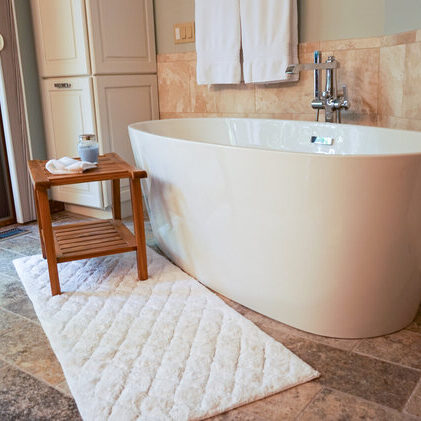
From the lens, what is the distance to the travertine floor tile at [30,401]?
1.30m

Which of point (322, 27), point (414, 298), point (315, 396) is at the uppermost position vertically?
point (322, 27)

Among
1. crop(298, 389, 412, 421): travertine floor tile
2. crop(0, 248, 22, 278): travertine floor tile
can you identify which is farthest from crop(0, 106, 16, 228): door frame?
→ crop(298, 389, 412, 421): travertine floor tile

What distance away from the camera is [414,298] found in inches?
65.0

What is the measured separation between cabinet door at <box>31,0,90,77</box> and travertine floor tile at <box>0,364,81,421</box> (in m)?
1.90

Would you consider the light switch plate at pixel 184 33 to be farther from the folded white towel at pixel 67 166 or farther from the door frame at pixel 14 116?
the folded white towel at pixel 67 166

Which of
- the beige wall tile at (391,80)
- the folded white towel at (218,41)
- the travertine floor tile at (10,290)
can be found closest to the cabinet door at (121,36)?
the folded white towel at (218,41)

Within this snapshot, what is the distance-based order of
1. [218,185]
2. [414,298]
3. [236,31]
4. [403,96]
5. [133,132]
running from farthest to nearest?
[236,31], [133,132], [403,96], [218,185], [414,298]

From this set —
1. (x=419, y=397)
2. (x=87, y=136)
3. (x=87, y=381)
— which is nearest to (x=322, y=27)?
(x=87, y=136)

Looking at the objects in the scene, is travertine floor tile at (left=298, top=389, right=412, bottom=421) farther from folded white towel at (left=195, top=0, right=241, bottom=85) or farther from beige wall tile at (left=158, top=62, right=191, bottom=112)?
beige wall tile at (left=158, top=62, right=191, bottom=112)

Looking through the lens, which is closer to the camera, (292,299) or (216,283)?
(292,299)

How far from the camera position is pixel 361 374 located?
1424 mm

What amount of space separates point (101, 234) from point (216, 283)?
2.06ft

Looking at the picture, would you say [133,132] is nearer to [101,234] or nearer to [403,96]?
[101,234]

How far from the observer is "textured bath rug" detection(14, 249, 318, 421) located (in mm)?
1324
